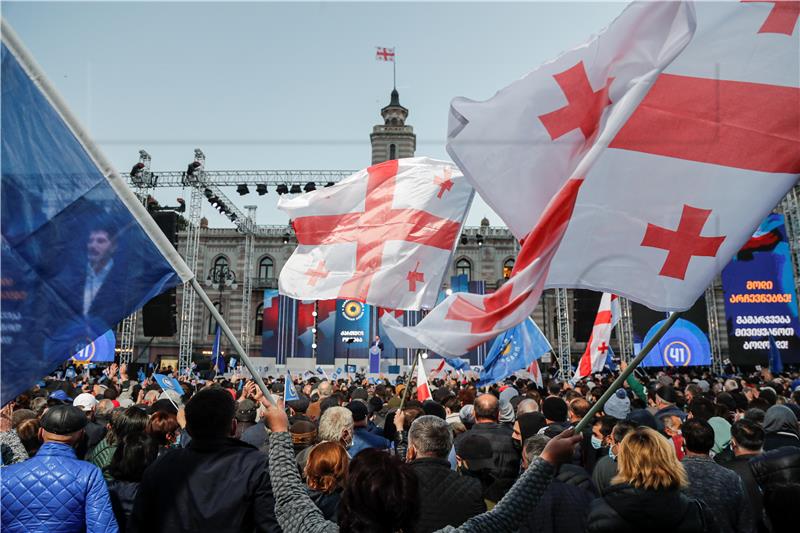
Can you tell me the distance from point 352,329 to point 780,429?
29860mm

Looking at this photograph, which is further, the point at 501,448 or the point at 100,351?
the point at 100,351

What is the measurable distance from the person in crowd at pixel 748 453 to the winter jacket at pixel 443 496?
2574 mm

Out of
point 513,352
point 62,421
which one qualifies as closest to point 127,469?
point 62,421

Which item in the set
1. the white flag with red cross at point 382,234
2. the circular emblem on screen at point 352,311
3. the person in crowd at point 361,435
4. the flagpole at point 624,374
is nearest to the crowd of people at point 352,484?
the flagpole at point 624,374

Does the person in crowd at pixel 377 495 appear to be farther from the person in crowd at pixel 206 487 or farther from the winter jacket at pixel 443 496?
the winter jacket at pixel 443 496

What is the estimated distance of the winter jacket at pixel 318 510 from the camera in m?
2.36

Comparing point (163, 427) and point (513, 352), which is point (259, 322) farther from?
point (163, 427)

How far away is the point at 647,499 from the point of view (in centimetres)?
295

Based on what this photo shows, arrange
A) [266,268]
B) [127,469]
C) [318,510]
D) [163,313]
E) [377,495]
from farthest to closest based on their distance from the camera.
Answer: [266,268], [163,313], [127,469], [318,510], [377,495]

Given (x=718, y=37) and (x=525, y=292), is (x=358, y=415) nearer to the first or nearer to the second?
(x=525, y=292)

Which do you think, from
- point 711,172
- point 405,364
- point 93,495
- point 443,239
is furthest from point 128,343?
point 711,172

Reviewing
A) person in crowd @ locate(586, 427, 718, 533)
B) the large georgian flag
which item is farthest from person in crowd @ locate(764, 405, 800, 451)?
person in crowd @ locate(586, 427, 718, 533)

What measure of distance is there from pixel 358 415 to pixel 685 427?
9.49ft

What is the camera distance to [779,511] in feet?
9.50
